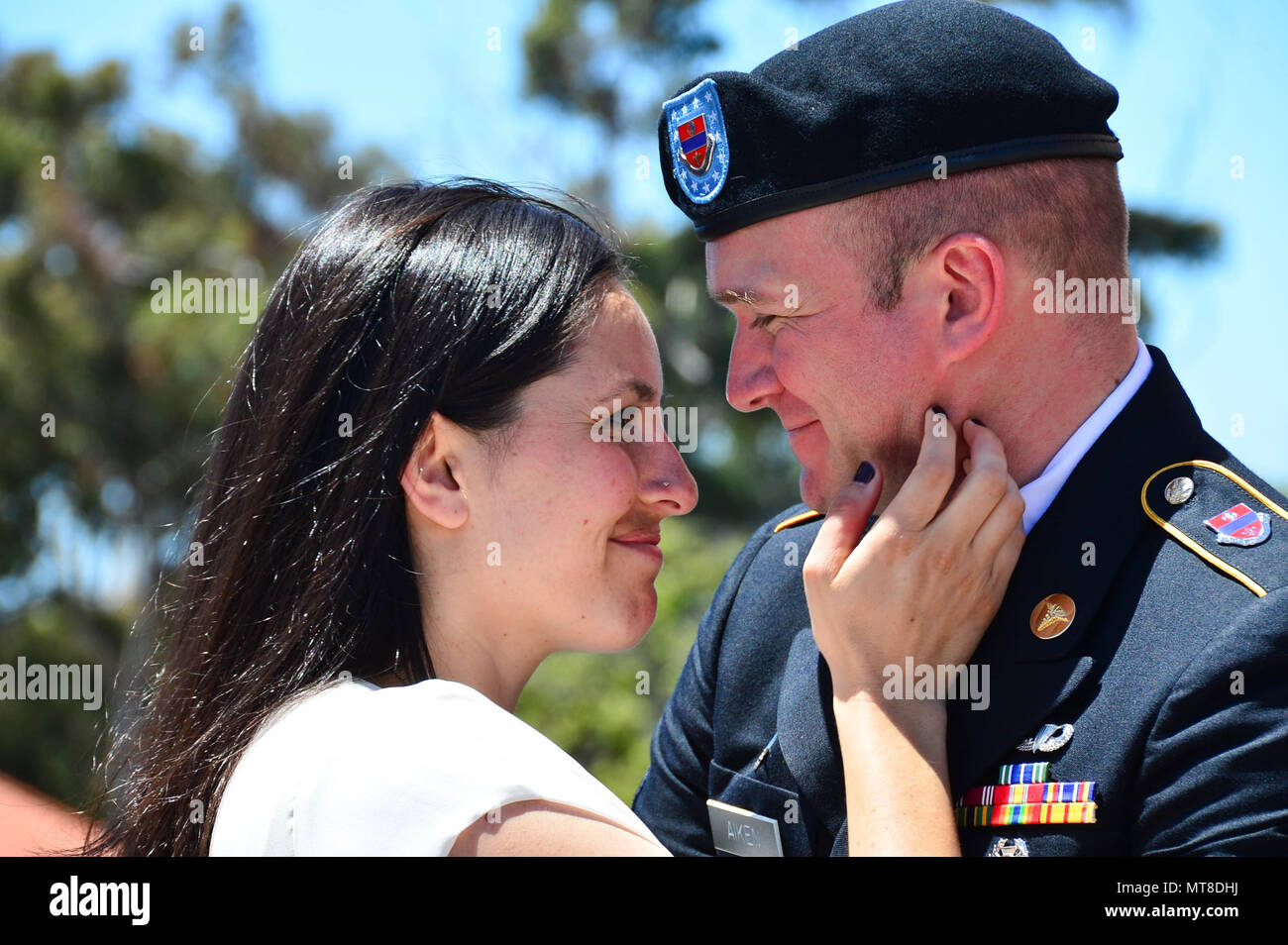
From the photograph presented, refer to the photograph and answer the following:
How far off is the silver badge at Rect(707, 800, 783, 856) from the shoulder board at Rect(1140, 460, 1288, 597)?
918mm

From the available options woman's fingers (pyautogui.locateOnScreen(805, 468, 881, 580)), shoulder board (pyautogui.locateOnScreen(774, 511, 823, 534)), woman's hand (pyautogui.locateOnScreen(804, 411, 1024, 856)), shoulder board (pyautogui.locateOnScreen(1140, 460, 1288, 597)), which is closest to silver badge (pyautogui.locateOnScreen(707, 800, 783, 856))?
woman's hand (pyautogui.locateOnScreen(804, 411, 1024, 856))

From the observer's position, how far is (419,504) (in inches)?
90.0

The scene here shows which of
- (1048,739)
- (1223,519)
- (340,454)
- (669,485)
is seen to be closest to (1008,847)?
(1048,739)

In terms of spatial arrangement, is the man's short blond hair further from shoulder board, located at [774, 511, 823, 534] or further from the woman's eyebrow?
shoulder board, located at [774, 511, 823, 534]

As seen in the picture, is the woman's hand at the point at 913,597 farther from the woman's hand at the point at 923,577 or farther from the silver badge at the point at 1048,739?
the silver badge at the point at 1048,739

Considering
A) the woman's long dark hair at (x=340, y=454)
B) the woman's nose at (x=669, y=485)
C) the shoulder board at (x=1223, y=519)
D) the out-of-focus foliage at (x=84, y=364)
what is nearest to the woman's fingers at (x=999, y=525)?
the shoulder board at (x=1223, y=519)

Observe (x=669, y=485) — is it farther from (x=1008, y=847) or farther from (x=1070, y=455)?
(x=1008, y=847)

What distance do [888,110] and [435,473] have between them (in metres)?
1.06

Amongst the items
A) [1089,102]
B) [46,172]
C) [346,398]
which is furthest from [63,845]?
[46,172]

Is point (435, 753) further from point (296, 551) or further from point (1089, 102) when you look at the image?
point (1089, 102)

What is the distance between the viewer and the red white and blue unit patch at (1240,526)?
1979 mm

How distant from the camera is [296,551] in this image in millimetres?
2264

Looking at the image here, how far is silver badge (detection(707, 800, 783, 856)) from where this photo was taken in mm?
2346

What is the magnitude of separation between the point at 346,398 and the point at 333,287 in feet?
0.74
